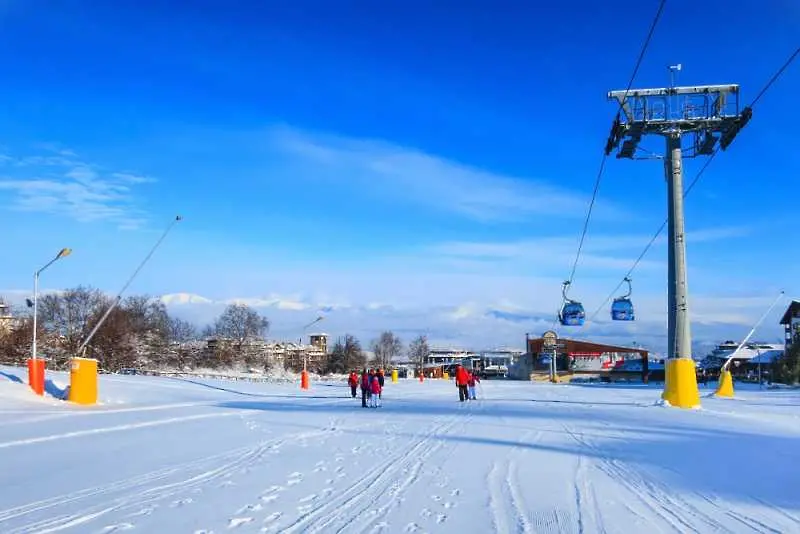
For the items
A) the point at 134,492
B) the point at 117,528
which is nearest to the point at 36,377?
the point at 134,492

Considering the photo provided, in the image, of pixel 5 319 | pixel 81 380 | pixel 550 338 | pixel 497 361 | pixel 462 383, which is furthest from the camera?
pixel 497 361

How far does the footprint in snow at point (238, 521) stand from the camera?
7.47 m

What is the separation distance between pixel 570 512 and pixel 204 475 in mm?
5334

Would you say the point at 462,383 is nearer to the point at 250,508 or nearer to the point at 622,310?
the point at 622,310

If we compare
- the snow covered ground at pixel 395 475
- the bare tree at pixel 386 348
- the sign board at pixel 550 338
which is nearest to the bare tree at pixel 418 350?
the bare tree at pixel 386 348

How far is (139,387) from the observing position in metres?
33.7

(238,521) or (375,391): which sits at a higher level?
(238,521)

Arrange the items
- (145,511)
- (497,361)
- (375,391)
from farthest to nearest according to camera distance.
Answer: (497,361) < (375,391) < (145,511)

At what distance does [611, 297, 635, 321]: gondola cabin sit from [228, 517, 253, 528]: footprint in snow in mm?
29445

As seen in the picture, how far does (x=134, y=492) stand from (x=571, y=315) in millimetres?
33074

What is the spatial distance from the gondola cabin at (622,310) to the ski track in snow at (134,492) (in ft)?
82.5

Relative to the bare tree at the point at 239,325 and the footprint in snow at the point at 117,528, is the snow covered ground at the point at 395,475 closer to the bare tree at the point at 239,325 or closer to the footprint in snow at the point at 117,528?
the footprint in snow at the point at 117,528

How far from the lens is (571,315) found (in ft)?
131

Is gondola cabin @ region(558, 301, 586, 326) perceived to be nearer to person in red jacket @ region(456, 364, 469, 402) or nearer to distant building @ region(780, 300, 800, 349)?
person in red jacket @ region(456, 364, 469, 402)
